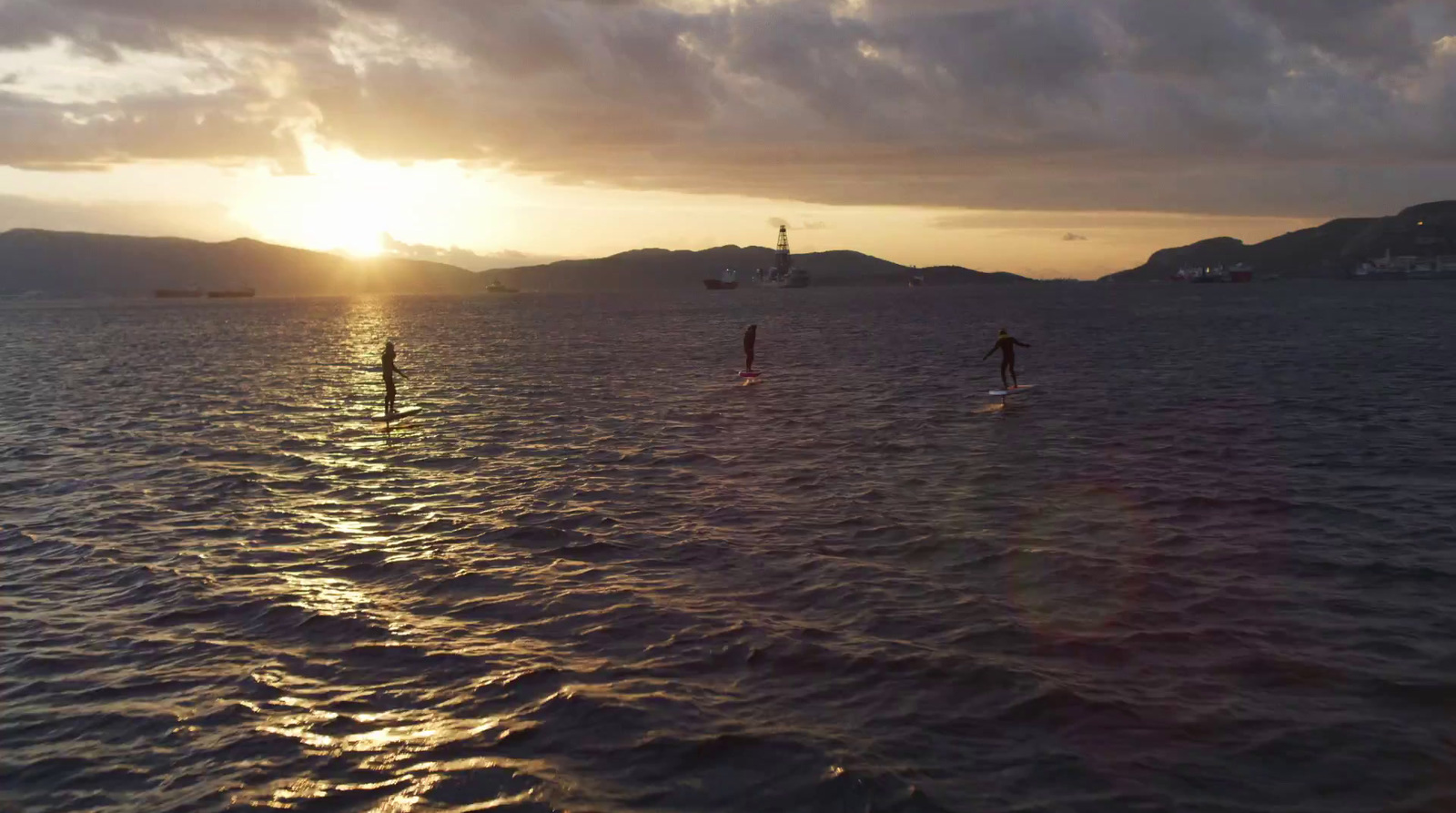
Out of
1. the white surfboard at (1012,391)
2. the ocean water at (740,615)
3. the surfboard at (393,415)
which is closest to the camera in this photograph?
the ocean water at (740,615)

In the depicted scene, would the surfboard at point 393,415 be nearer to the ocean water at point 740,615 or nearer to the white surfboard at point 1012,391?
the ocean water at point 740,615

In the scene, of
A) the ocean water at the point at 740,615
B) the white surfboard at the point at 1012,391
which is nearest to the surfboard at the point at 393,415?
the ocean water at the point at 740,615

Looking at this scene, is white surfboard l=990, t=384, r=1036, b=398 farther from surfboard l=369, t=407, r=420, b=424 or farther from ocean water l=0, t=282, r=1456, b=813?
surfboard l=369, t=407, r=420, b=424

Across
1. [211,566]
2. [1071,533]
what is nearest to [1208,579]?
[1071,533]

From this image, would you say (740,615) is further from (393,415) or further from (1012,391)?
(1012,391)

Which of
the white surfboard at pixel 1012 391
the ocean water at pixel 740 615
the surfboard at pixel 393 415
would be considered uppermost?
the white surfboard at pixel 1012 391

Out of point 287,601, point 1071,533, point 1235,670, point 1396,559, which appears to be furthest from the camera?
point 1071,533

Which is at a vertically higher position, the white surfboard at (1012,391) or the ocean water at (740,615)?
the white surfboard at (1012,391)

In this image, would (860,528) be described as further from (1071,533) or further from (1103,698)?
(1103,698)
